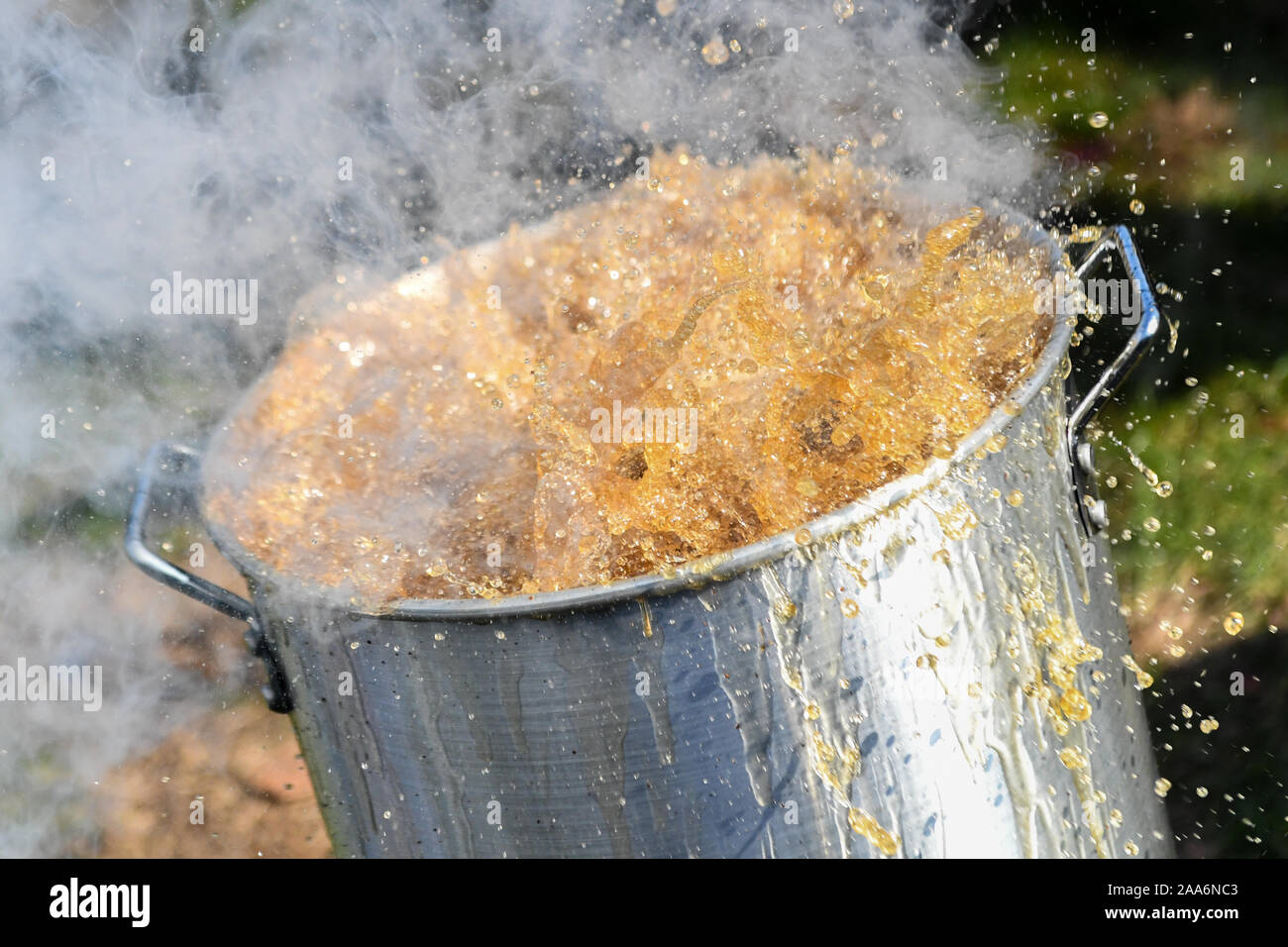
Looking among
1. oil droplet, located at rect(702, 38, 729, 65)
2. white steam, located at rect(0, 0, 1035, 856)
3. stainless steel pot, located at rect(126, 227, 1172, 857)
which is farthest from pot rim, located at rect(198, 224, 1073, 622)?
oil droplet, located at rect(702, 38, 729, 65)

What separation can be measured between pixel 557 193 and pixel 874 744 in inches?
111

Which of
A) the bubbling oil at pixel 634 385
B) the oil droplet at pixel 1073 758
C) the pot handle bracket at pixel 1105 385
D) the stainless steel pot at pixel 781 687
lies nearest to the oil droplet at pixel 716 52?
the bubbling oil at pixel 634 385

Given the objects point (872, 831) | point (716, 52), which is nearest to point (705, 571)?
point (872, 831)

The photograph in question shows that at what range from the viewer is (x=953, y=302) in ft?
5.29

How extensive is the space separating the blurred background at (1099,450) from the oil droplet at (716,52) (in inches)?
15.1

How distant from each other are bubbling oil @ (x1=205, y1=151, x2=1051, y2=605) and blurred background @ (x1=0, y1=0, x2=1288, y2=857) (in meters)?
1.52

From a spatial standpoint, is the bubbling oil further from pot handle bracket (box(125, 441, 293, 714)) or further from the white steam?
the white steam

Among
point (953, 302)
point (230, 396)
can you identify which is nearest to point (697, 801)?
point (953, 302)

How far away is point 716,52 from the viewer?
10.0 feet

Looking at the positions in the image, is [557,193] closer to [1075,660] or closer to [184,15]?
[184,15]

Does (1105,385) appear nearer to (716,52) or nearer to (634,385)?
(634,385)

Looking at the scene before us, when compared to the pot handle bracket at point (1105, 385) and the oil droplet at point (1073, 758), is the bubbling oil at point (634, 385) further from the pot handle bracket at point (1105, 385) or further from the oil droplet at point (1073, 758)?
the oil droplet at point (1073, 758)

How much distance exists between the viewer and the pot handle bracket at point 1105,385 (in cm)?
139

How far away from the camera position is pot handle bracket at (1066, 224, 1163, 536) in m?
1.39
